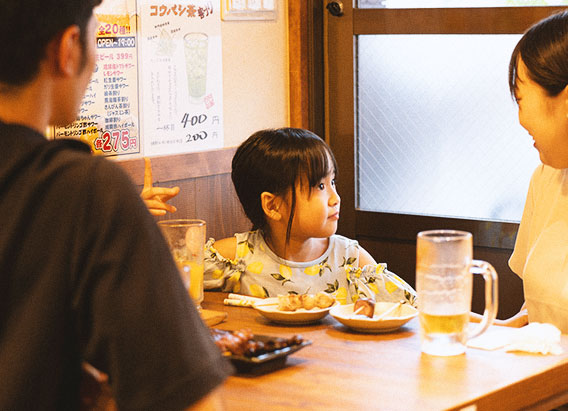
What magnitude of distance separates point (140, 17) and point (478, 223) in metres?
1.30

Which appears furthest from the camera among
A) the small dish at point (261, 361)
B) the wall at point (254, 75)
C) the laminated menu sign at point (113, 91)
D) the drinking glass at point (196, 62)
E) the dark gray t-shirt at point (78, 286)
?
the wall at point (254, 75)

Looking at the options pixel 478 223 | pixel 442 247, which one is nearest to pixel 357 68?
pixel 478 223

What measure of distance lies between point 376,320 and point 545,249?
592mm

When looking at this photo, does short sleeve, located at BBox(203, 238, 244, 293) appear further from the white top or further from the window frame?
the window frame

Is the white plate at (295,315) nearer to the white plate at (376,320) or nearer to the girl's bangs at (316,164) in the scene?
the white plate at (376,320)

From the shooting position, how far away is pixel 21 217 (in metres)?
0.75

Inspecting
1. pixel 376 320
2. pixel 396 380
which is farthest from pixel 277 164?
pixel 396 380

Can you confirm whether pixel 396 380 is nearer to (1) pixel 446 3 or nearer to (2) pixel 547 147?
(2) pixel 547 147

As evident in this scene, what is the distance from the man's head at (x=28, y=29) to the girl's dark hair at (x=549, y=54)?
4.34ft

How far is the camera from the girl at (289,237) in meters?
2.16

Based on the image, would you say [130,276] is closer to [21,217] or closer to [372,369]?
[21,217]

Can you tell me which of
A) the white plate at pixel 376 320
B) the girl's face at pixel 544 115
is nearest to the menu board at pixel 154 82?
the white plate at pixel 376 320

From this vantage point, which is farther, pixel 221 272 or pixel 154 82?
pixel 154 82

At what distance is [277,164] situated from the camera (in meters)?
2.20
